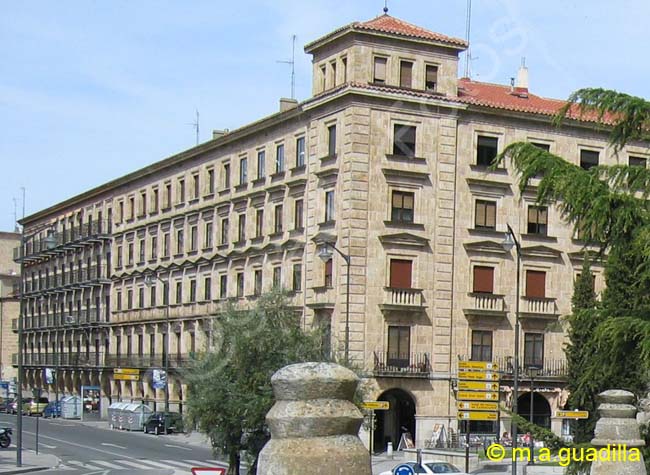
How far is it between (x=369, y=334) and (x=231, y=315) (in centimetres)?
1854

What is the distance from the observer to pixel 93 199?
86.0 metres

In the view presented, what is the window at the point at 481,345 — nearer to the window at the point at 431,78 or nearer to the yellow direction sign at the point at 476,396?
the window at the point at 431,78

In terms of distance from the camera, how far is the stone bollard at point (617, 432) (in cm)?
1041

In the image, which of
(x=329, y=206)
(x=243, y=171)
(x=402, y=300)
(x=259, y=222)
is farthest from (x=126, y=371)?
(x=402, y=300)

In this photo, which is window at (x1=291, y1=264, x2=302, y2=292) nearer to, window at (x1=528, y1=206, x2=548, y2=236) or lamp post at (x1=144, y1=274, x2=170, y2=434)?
window at (x1=528, y1=206, x2=548, y2=236)

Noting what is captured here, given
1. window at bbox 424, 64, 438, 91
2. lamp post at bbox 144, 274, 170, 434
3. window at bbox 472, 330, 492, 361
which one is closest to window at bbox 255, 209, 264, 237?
window at bbox 424, 64, 438, 91

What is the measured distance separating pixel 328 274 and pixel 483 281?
7.36m

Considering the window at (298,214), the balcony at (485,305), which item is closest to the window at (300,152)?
the window at (298,214)

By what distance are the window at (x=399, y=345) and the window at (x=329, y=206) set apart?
5.56m

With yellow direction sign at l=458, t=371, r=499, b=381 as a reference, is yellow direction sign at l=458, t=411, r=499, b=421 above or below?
below

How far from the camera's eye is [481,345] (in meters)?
54.7

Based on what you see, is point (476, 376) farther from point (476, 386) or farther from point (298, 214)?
point (298, 214)

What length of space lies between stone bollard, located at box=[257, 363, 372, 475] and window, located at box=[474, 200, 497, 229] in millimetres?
50620

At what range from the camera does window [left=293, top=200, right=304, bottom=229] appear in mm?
56131
